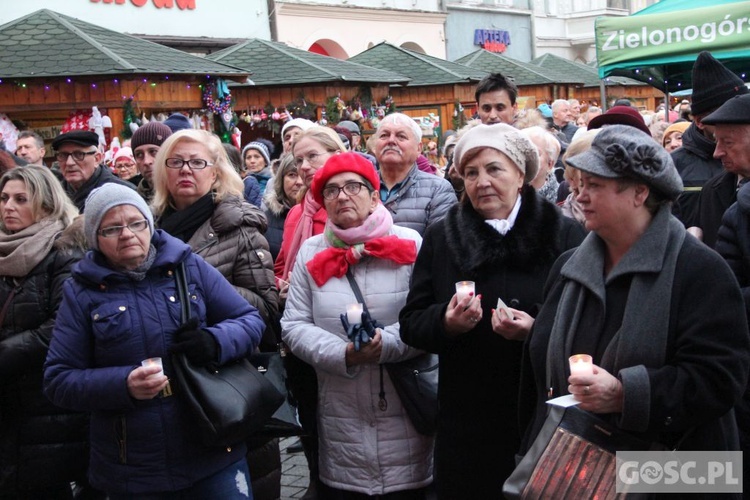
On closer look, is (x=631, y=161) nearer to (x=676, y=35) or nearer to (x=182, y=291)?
(x=182, y=291)

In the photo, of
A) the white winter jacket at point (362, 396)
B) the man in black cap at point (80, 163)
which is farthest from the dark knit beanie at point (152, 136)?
the white winter jacket at point (362, 396)

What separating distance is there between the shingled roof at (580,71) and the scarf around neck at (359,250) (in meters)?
17.5

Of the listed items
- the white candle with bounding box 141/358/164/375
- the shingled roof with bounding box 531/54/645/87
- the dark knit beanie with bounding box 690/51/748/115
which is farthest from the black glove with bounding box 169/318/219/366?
the shingled roof with bounding box 531/54/645/87

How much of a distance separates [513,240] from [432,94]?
12802 mm

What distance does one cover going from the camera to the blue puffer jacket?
3875mm

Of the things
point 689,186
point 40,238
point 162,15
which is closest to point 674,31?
point 689,186

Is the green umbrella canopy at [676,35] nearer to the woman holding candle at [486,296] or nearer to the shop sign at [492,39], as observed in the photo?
the woman holding candle at [486,296]

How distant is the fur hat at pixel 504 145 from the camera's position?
13.0 ft

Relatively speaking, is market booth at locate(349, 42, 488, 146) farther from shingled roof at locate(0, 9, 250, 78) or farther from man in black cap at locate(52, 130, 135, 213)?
man in black cap at locate(52, 130, 135, 213)

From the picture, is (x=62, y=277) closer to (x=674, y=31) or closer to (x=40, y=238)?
(x=40, y=238)

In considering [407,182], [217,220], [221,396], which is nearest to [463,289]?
[221,396]

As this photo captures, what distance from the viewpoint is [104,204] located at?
3.99 meters

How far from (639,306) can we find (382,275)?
167 centimetres

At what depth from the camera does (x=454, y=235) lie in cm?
399
